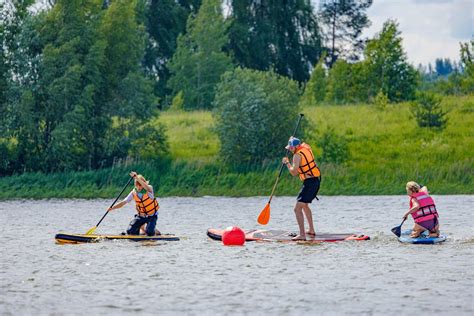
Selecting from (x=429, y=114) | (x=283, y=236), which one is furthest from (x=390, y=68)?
(x=283, y=236)

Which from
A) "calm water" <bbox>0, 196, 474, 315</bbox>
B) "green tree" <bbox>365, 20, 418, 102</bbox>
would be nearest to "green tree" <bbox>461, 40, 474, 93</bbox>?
"green tree" <bbox>365, 20, 418, 102</bbox>

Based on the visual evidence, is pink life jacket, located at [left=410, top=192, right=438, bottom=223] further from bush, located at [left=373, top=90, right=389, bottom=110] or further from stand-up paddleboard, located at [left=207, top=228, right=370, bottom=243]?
bush, located at [left=373, top=90, right=389, bottom=110]

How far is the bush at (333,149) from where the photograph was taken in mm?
34938

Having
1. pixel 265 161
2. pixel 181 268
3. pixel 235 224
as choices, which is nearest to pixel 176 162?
pixel 265 161

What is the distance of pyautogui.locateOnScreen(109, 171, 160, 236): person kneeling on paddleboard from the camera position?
18.1 meters

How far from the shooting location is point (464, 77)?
52.0m

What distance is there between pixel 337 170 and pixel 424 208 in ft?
52.6

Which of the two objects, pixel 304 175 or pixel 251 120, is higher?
A: pixel 251 120

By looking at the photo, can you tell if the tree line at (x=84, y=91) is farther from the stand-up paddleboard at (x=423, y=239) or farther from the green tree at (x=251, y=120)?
the stand-up paddleboard at (x=423, y=239)

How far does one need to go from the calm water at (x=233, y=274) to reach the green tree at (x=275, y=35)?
116ft

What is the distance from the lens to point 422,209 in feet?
57.9

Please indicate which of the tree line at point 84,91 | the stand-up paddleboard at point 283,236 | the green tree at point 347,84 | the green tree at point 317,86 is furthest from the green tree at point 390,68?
the stand-up paddleboard at point 283,236

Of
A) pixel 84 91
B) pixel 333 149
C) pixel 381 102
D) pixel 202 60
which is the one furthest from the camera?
pixel 202 60

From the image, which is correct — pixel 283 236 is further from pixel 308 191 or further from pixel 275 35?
pixel 275 35
